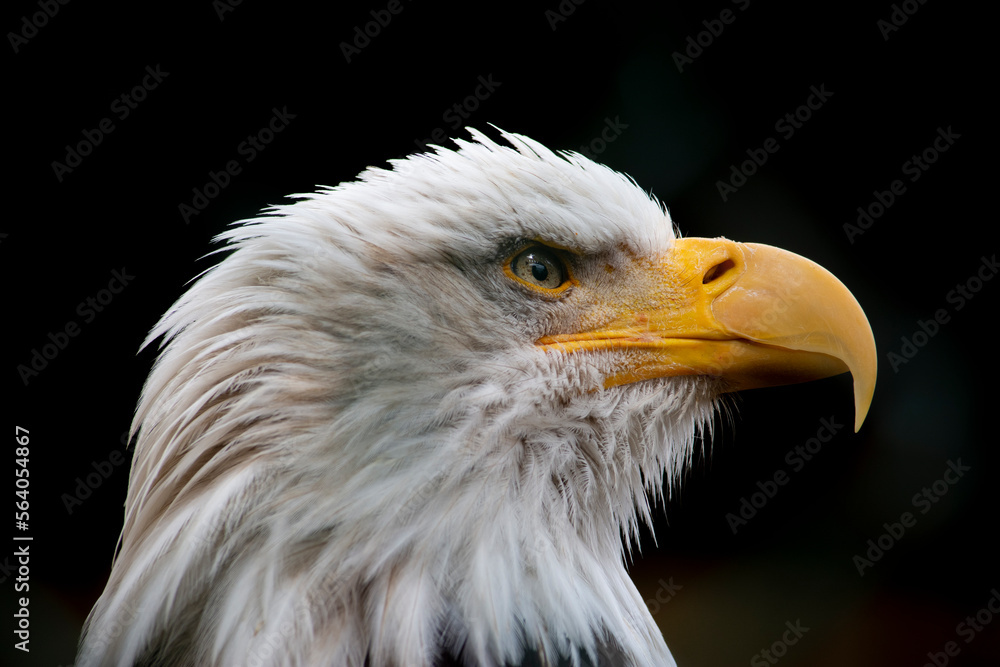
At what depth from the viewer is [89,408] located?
2.82 meters

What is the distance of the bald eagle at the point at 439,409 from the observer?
43.8 inches

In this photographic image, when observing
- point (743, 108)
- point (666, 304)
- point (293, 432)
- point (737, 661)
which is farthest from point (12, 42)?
point (737, 661)

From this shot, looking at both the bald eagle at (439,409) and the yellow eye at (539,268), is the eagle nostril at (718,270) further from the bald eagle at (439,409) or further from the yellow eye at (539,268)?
the yellow eye at (539,268)

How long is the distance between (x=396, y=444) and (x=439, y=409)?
0.09 meters

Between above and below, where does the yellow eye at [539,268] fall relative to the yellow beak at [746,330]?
below

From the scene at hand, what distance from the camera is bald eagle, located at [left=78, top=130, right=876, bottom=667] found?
111cm

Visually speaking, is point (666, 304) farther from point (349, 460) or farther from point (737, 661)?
point (737, 661)

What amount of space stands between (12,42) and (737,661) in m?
3.80

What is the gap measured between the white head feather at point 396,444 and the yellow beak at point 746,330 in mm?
49

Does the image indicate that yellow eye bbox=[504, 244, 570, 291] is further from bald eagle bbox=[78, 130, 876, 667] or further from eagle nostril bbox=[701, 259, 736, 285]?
eagle nostril bbox=[701, 259, 736, 285]

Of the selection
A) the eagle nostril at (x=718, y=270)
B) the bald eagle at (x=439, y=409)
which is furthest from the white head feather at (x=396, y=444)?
the eagle nostril at (x=718, y=270)

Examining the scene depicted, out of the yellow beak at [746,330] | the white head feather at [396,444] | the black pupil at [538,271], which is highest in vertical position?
the yellow beak at [746,330]

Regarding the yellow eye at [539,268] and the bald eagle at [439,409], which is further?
the yellow eye at [539,268]

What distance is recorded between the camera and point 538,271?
132cm
